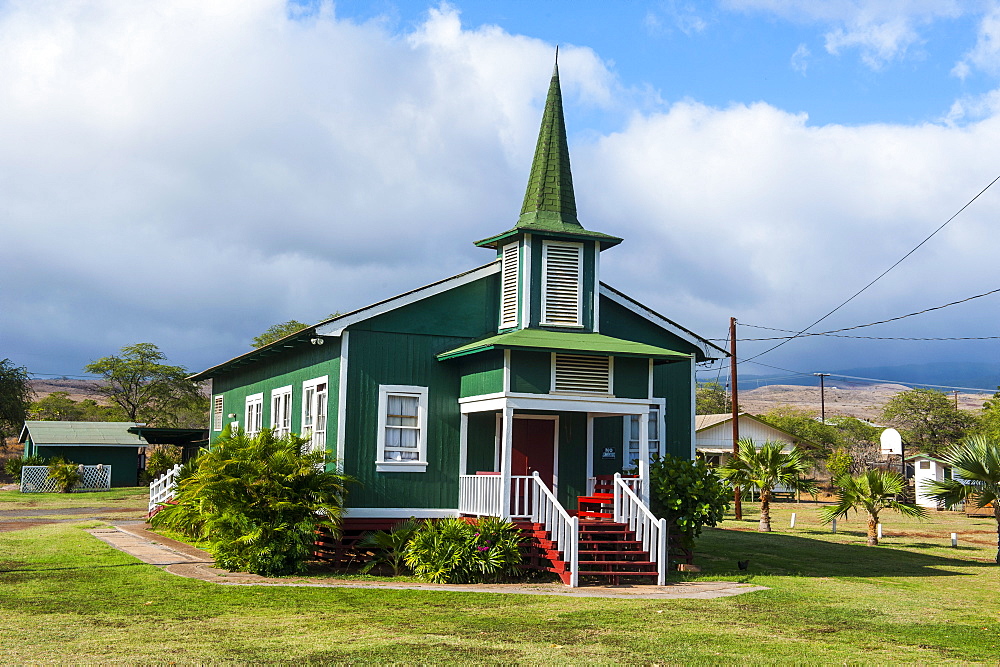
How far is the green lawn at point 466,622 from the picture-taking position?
1040 centimetres

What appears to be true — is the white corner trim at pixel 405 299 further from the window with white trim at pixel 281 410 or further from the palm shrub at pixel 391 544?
the window with white trim at pixel 281 410

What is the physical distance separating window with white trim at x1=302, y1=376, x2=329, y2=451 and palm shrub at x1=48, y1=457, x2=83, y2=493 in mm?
30996

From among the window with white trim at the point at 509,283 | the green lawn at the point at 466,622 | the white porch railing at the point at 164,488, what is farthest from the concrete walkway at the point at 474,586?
the white porch railing at the point at 164,488

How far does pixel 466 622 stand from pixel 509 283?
9.24m

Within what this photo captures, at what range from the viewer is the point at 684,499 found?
1888 centimetres

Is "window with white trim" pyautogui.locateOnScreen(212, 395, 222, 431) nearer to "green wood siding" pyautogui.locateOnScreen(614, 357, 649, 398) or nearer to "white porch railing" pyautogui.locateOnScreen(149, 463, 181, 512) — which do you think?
"white porch railing" pyautogui.locateOnScreen(149, 463, 181, 512)

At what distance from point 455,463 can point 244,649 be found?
30.5 feet

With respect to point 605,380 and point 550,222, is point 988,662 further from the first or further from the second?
point 550,222

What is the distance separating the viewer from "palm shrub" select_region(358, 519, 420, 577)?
17.7m

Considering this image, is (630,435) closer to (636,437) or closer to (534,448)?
(636,437)

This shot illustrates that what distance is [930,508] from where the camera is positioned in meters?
48.2

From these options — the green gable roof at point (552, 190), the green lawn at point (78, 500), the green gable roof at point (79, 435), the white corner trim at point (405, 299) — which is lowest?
the green lawn at point (78, 500)

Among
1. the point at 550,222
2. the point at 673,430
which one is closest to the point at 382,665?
the point at 550,222

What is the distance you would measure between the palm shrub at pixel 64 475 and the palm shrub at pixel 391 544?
34455 millimetres
